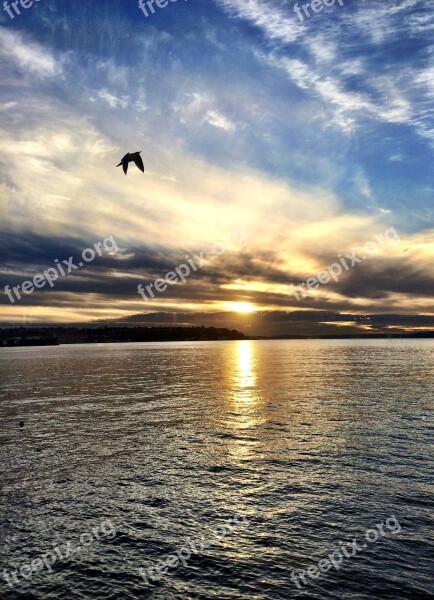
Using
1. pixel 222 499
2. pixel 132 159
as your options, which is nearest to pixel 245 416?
pixel 222 499

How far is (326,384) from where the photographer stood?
8544 centimetres

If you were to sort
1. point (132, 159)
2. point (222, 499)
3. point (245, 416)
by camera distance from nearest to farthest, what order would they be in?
point (222, 499) < point (132, 159) < point (245, 416)

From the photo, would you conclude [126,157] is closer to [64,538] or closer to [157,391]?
[64,538]

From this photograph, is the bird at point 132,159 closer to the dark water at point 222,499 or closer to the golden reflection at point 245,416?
the dark water at point 222,499

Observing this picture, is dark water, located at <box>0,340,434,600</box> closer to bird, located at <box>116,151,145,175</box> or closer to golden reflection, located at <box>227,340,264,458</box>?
golden reflection, located at <box>227,340,264,458</box>

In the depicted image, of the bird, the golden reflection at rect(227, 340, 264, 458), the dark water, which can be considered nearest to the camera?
the dark water

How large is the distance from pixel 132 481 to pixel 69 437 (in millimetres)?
15173

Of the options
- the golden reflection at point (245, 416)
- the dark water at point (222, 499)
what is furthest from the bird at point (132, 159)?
the golden reflection at point (245, 416)

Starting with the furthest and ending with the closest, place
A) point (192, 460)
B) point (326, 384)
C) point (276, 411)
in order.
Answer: point (326, 384) < point (276, 411) < point (192, 460)

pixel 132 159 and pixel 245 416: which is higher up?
pixel 132 159

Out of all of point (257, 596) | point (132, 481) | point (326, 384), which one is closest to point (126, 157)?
point (132, 481)

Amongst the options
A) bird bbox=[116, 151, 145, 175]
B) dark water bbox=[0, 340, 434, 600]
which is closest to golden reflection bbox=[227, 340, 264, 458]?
dark water bbox=[0, 340, 434, 600]

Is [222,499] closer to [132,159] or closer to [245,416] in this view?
[132,159]

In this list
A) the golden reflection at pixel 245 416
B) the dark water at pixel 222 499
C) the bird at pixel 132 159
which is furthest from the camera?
the golden reflection at pixel 245 416
